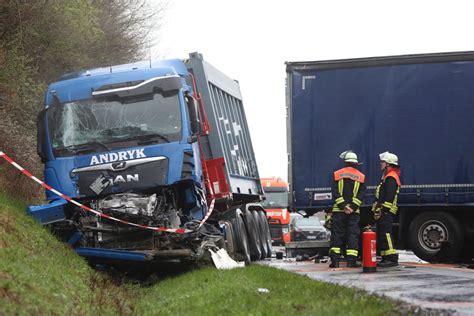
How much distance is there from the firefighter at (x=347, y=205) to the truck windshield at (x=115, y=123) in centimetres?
254

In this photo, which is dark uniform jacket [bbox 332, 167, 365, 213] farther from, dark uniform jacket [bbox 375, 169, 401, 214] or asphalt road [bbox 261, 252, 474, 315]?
asphalt road [bbox 261, 252, 474, 315]

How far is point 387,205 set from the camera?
13.8 m

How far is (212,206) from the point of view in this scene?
1396cm

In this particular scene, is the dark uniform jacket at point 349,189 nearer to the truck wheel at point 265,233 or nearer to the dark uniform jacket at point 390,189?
the dark uniform jacket at point 390,189

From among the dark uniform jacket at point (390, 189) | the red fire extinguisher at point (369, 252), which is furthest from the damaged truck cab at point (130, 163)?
the dark uniform jacket at point (390, 189)

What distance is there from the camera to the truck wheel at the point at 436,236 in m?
15.3

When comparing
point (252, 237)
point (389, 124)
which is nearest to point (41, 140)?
point (252, 237)

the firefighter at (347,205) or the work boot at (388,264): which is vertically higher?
the firefighter at (347,205)

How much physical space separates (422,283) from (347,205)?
9.58ft

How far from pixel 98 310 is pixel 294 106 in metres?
8.20

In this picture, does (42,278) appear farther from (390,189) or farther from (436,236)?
(436,236)

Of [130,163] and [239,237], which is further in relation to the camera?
[239,237]

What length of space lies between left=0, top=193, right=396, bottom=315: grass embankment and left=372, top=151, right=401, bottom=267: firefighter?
223cm

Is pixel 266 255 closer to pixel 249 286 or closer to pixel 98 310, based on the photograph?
A: pixel 249 286
